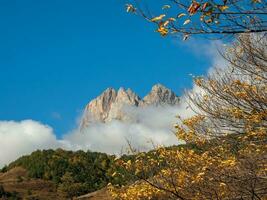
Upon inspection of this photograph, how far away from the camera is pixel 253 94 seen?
1378cm

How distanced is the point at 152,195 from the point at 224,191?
379 centimetres

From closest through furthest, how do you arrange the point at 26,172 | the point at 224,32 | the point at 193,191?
1. the point at 224,32
2. the point at 193,191
3. the point at 26,172

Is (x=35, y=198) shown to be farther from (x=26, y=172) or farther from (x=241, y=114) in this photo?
(x=241, y=114)

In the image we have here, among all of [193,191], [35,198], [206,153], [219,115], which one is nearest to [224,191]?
[193,191]

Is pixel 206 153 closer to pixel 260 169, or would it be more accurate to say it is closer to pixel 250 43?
pixel 260 169

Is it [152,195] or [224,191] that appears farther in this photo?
[152,195]

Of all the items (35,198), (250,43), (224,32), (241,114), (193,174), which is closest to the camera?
(224,32)

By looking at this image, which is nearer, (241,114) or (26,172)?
(241,114)

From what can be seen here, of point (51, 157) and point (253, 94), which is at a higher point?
point (51, 157)

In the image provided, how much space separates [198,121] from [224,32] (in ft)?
26.1

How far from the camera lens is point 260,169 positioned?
11461mm

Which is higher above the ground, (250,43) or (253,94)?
(250,43)

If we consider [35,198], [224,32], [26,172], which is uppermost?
[26,172]

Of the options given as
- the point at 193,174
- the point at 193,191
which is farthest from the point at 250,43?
the point at 193,191
